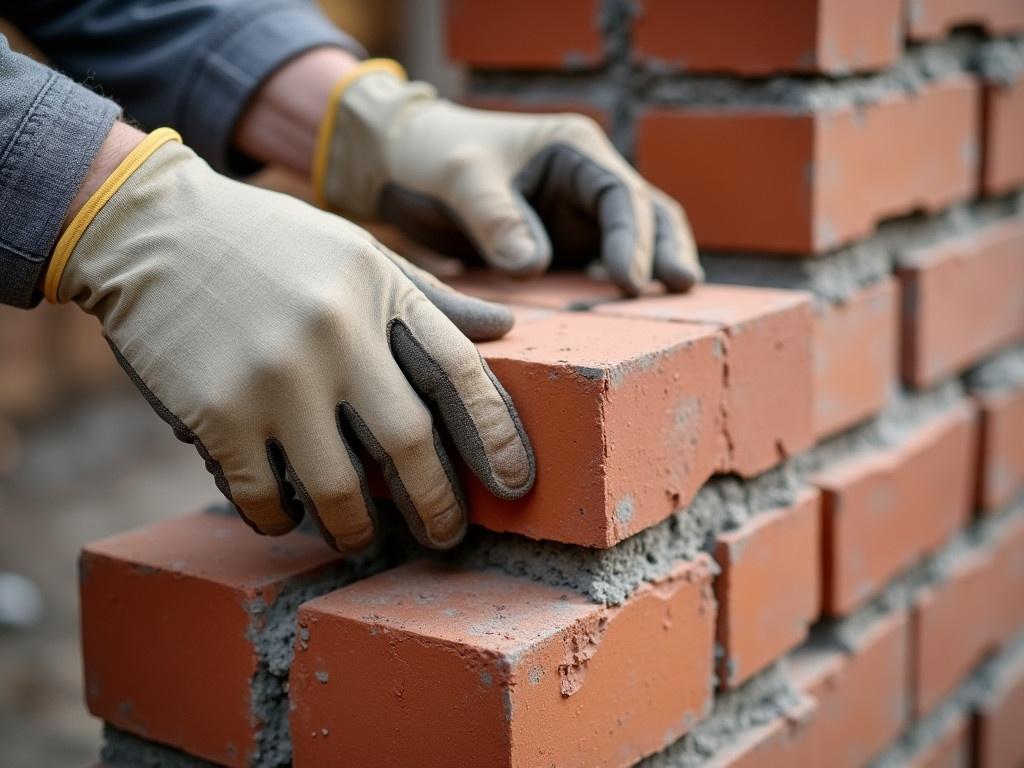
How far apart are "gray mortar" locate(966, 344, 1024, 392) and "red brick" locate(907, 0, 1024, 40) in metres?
0.57

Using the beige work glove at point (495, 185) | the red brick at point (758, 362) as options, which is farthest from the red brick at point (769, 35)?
the red brick at point (758, 362)

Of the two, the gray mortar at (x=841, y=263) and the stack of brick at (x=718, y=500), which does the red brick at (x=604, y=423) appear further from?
the gray mortar at (x=841, y=263)

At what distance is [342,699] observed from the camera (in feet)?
4.20

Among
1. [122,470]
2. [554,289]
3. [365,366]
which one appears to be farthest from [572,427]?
[122,470]

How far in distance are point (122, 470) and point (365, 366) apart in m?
4.48

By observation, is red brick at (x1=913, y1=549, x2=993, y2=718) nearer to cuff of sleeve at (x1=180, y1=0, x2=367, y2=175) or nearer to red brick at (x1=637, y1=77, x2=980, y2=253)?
red brick at (x1=637, y1=77, x2=980, y2=253)

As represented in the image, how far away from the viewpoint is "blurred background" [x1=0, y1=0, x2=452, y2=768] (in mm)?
3941

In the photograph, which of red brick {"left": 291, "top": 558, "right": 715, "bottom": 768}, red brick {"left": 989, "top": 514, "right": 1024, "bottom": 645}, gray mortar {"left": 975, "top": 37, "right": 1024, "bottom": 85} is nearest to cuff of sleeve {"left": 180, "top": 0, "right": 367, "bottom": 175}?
red brick {"left": 291, "top": 558, "right": 715, "bottom": 768}

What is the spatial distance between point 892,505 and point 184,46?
4.06ft

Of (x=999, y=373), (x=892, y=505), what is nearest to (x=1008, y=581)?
(x=999, y=373)

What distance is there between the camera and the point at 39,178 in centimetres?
129

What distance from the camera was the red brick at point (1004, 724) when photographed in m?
2.24

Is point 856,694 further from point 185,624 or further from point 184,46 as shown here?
point 184,46

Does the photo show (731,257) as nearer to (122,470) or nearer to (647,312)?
(647,312)
